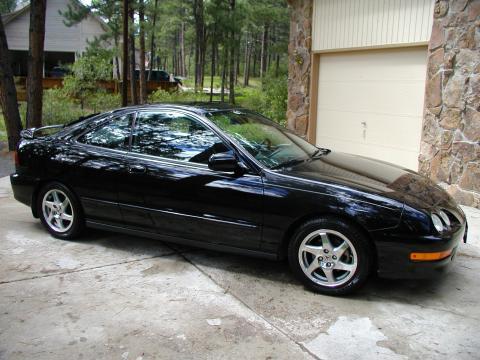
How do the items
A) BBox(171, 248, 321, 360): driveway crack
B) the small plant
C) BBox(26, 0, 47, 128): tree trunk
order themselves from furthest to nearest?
the small plant, BBox(26, 0, 47, 128): tree trunk, BBox(171, 248, 321, 360): driveway crack

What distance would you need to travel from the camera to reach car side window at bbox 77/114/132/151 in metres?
4.88

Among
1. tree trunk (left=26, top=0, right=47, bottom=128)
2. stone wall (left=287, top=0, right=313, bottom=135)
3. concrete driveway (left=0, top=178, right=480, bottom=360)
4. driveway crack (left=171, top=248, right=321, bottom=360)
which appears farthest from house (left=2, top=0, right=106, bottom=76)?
driveway crack (left=171, top=248, right=321, bottom=360)

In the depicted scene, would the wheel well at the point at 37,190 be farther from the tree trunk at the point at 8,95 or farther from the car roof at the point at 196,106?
the tree trunk at the point at 8,95

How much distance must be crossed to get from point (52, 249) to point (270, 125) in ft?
8.54

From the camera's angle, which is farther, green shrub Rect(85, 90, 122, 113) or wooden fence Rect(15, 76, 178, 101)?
wooden fence Rect(15, 76, 178, 101)

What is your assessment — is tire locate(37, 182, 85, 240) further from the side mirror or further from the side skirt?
the side mirror

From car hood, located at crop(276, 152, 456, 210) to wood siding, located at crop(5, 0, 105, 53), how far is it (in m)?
29.2

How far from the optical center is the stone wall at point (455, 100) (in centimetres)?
660

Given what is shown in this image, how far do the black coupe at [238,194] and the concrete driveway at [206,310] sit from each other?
285mm

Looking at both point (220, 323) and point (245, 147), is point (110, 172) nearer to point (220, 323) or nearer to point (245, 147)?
point (245, 147)

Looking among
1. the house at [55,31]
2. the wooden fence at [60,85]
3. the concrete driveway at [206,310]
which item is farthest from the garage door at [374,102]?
the house at [55,31]

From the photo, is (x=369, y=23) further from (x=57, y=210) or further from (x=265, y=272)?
(x=57, y=210)

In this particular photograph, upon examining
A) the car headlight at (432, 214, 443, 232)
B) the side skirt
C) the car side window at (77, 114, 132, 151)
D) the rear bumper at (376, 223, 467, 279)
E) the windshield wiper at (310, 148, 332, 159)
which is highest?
the car side window at (77, 114, 132, 151)

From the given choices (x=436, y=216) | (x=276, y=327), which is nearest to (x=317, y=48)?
(x=436, y=216)
